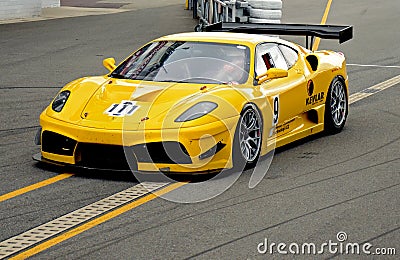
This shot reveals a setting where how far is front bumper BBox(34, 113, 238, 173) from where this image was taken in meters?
8.06

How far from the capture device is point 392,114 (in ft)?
39.2

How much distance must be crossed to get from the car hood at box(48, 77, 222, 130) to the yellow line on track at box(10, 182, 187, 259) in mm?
608

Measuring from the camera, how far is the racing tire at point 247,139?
852 centimetres

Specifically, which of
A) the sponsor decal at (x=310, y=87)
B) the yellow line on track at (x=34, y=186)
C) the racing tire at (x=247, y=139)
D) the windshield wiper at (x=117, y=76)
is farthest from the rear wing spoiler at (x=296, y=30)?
the yellow line on track at (x=34, y=186)

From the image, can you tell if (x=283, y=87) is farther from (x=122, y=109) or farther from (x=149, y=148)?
(x=149, y=148)

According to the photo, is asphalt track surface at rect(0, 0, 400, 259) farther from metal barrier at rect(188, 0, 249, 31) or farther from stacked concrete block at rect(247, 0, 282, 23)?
metal barrier at rect(188, 0, 249, 31)

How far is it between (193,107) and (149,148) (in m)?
0.58

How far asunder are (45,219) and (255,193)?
1.83 m

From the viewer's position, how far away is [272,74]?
9.17 m

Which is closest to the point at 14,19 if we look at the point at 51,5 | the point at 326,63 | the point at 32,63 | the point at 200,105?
the point at 51,5

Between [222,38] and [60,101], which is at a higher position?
[222,38]

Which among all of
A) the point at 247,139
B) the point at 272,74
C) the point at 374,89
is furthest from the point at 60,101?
the point at 374,89

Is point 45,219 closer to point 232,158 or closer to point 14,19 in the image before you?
point 232,158

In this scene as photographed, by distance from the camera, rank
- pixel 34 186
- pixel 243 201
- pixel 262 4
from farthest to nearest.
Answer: pixel 262 4, pixel 34 186, pixel 243 201
